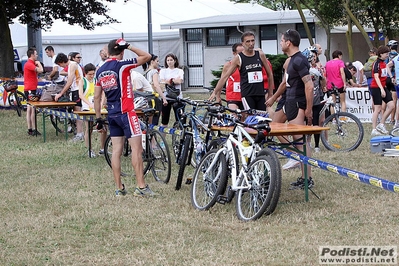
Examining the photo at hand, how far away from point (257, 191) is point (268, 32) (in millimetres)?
27366

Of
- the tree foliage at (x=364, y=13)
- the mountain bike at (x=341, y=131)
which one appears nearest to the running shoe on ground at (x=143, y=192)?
the mountain bike at (x=341, y=131)

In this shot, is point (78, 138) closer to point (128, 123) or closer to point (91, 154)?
point (91, 154)

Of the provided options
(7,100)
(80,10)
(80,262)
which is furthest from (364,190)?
(80,10)

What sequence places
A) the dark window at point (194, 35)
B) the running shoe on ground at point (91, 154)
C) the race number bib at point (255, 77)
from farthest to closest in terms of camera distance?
the dark window at point (194, 35) < the running shoe on ground at point (91, 154) < the race number bib at point (255, 77)

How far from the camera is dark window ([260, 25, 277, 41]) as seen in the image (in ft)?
111

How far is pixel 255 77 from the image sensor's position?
33.8 feet

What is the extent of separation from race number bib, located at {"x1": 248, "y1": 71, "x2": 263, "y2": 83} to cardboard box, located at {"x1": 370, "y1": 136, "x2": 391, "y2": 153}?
2.72 meters

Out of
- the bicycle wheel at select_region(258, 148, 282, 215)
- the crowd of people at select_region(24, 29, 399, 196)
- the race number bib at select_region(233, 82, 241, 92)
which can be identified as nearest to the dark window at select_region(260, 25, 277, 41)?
the crowd of people at select_region(24, 29, 399, 196)

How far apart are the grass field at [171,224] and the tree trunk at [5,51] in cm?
1602

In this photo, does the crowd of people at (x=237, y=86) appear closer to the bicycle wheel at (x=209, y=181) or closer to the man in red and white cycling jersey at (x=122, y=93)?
the man in red and white cycling jersey at (x=122, y=93)

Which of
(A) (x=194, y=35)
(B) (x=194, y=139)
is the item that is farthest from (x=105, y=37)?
(B) (x=194, y=139)

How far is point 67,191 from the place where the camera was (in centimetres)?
955

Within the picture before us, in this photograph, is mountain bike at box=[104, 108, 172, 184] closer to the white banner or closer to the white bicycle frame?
the white bicycle frame

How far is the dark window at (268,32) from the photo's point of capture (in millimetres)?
33844
